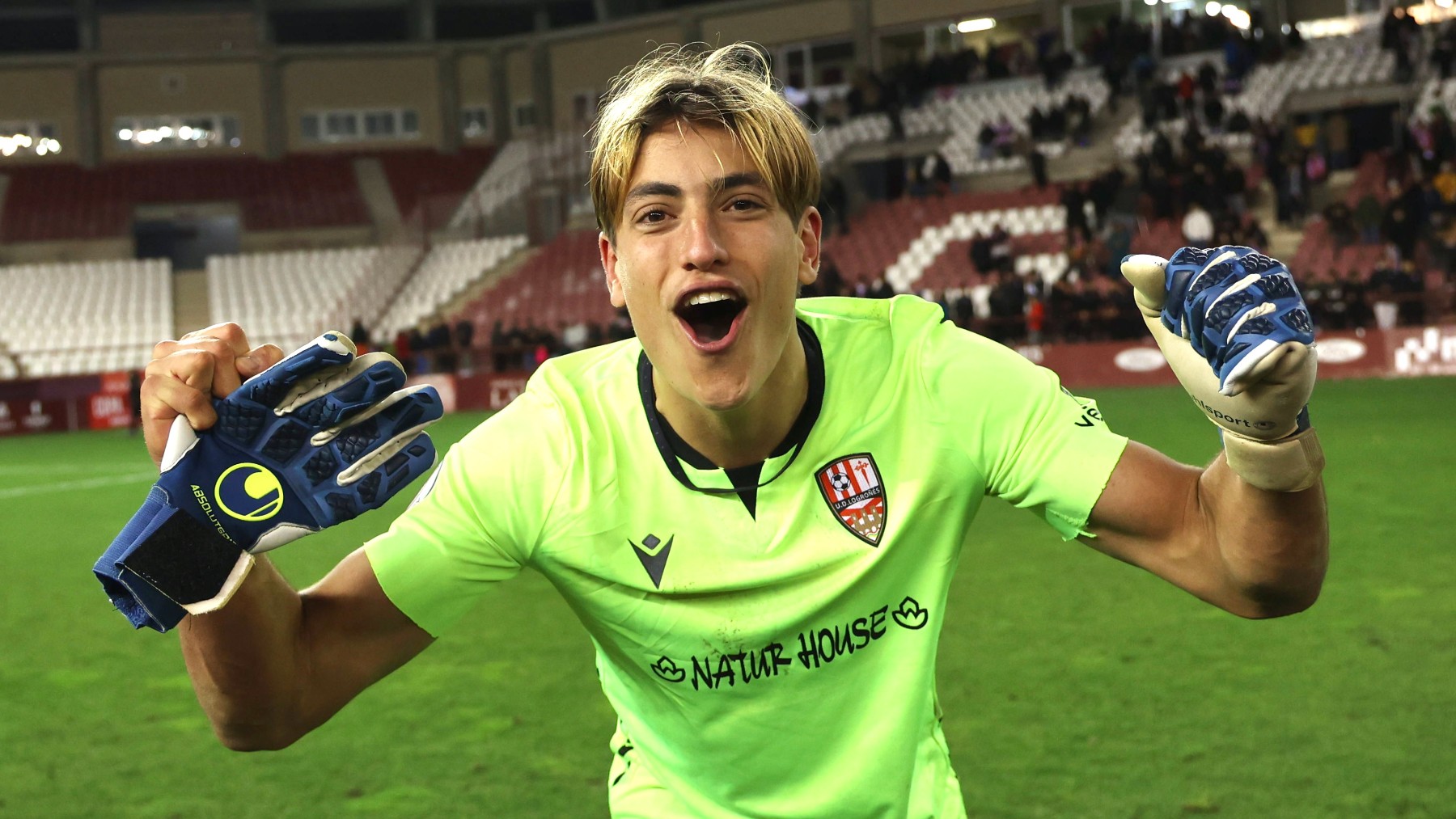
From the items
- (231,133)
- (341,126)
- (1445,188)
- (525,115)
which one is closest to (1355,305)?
(1445,188)

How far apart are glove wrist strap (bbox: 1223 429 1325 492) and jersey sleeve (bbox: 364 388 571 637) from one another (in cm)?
131

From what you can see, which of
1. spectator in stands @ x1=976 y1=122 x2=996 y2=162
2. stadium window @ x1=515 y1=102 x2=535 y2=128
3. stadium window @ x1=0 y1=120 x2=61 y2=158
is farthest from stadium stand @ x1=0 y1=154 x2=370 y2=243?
spectator in stands @ x1=976 y1=122 x2=996 y2=162

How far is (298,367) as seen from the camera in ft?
7.75

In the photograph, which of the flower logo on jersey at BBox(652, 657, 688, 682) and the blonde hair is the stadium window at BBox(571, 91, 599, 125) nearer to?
the blonde hair

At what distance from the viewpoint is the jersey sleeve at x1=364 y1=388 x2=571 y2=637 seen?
8.94 feet

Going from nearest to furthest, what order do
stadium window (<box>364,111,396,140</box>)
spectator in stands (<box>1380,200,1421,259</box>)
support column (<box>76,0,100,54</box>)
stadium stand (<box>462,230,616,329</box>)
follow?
spectator in stands (<box>1380,200,1421,259</box>) → stadium stand (<box>462,230,616,329</box>) → support column (<box>76,0,100,54</box>) → stadium window (<box>364,111,396,140</box>)

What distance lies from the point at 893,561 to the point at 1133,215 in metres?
24.8

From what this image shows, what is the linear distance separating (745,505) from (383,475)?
730mm

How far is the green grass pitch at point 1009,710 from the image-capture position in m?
4.79

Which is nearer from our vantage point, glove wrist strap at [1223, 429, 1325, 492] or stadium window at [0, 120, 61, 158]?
glove wrist strap at [1223, 429, 1325, 492]

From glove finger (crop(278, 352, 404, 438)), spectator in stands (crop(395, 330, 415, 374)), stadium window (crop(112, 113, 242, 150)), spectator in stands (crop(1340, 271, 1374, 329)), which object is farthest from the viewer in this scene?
stadium window (crop(112, 113, 242, 150))

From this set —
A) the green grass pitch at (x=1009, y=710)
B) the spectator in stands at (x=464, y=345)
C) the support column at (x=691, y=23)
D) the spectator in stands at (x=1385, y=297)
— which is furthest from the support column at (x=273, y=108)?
the green grass pitch at (x=1009, y=710)

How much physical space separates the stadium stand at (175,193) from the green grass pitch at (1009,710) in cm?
3458

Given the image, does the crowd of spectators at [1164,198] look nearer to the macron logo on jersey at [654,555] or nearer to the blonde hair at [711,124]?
the blonde hair at [711,124]
